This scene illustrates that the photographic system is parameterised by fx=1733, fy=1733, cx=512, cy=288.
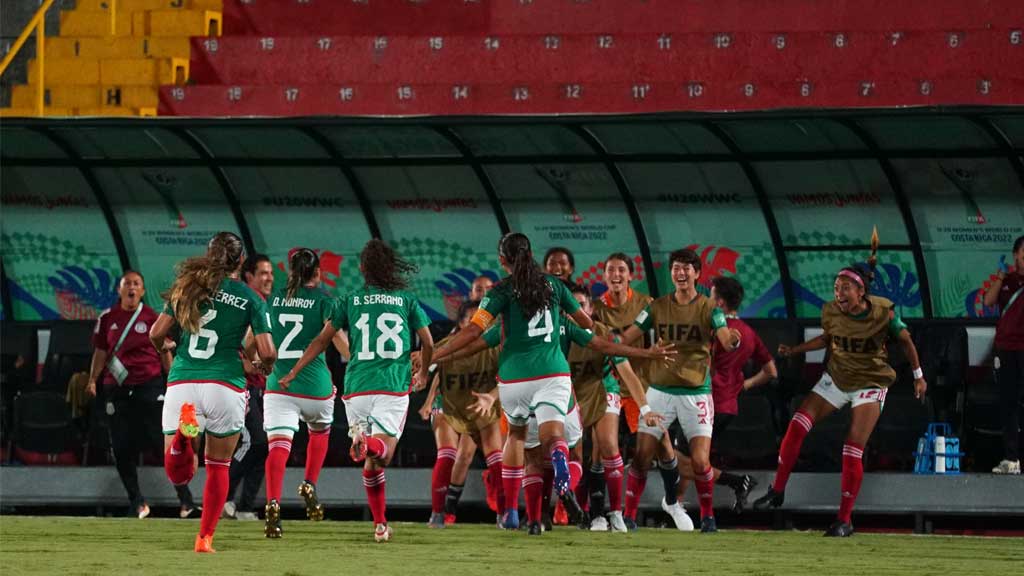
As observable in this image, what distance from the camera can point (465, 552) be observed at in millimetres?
9781

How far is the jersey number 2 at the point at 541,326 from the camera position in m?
10.8

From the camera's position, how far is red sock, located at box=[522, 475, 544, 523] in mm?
11414

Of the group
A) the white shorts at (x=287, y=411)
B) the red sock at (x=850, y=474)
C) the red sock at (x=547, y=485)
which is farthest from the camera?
the red sock at (x=547, y=485)

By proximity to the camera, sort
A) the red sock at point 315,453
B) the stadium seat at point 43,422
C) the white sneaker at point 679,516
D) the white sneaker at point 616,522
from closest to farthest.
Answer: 1. the red sock at point 315,453
2. the white sneaker at point 616,522
3. the white sneaker at point 679,516
4. the stadium seat at point 43,422

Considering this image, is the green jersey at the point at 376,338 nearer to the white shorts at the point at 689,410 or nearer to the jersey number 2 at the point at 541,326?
the jersey number 2 at the point at 541,326

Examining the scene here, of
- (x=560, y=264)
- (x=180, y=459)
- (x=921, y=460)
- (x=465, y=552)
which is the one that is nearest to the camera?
(x=180, y=459)

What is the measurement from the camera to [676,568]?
8742 mm

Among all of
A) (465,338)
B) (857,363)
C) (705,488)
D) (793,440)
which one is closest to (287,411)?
(465,338)

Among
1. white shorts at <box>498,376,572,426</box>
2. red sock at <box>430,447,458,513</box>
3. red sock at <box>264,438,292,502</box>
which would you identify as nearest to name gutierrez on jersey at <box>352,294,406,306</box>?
white shorts at <box>498,376,572,426</box>

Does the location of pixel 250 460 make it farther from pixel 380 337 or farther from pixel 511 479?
pixel 380 337

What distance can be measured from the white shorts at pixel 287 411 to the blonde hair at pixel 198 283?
6.23 ft

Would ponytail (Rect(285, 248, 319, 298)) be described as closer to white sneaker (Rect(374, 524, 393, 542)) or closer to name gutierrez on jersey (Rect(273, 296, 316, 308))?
name gutierrez on jersey (Rect(273, 296, 316, 308))

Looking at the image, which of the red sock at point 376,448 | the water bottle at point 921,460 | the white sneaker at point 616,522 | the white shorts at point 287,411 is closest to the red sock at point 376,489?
the red sock at point 376,448

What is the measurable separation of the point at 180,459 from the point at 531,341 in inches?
95.0
